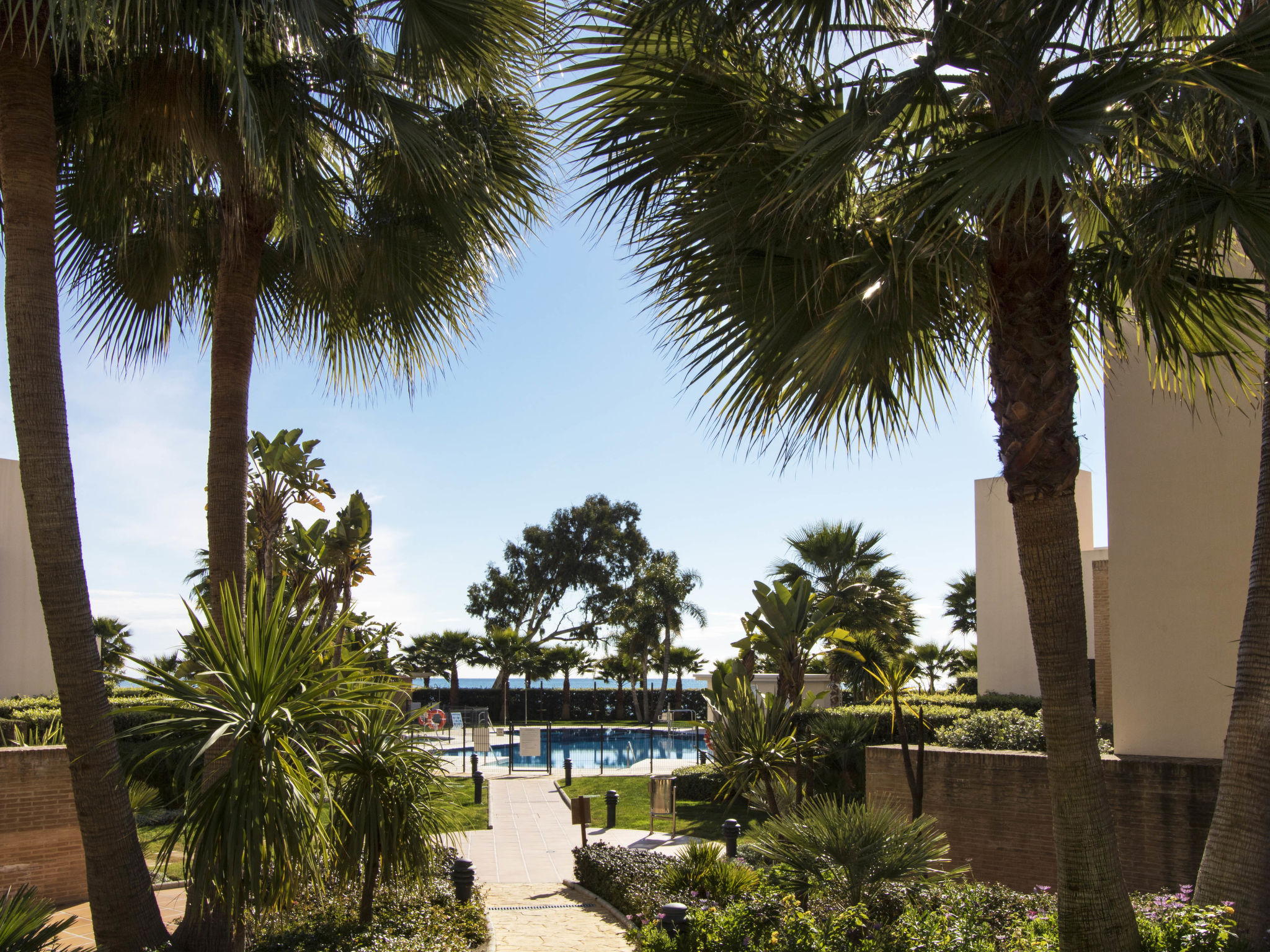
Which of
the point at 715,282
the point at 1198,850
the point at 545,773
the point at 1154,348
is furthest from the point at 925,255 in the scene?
the point at 545,773

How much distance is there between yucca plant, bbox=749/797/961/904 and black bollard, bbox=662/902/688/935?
1178mm

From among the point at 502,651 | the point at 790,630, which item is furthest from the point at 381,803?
the point at 502,651

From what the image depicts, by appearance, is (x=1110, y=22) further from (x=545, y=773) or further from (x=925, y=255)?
(x=545, y=773)

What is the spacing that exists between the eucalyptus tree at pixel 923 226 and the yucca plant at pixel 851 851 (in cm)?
252

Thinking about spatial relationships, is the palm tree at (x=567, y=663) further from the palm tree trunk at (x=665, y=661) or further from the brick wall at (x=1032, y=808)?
the brick wall at (x=1032, y=808)

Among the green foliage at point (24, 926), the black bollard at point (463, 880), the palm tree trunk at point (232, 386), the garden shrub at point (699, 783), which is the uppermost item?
the palm tree trunk at point (232, 386)

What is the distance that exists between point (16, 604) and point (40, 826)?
6865mm

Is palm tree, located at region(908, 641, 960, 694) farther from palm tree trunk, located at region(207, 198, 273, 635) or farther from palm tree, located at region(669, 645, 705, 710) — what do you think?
palm tree trunk, located at region(207, 198, 273, 635)

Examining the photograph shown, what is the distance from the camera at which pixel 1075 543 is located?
183 inches

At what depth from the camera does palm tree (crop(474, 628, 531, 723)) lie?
42.3m

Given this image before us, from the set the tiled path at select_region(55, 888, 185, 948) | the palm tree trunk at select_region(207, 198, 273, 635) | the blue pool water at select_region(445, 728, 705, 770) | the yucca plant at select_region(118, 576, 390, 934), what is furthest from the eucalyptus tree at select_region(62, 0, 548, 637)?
the blue pool water at select_region(445, 728, 705, 770)

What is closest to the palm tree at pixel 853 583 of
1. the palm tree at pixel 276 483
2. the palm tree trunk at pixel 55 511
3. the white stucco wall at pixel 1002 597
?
the white stucco wall at pixel 1002 597

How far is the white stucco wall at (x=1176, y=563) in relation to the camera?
825 cm

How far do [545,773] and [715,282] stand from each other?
19208 millimetres
